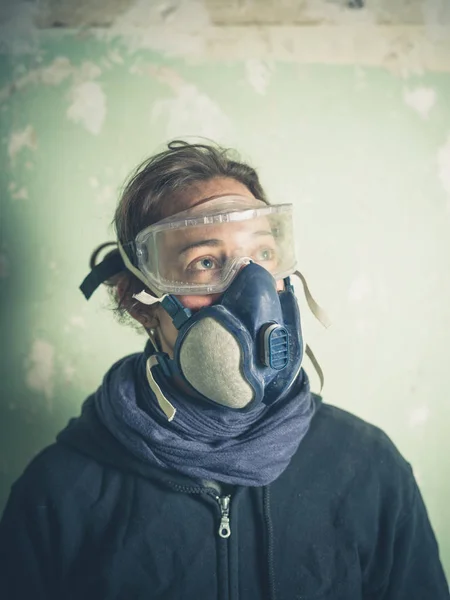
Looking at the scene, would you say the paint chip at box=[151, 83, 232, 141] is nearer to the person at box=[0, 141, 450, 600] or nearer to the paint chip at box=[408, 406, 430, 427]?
the person at box=[0, 141, 450, 600]

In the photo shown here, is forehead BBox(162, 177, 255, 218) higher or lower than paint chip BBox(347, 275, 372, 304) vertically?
higher

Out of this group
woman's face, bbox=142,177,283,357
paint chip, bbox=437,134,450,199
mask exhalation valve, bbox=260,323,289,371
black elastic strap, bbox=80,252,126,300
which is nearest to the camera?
mask exhalation valve, bbox=260,323,289,371

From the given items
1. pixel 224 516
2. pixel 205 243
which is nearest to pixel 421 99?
pixel 205 243

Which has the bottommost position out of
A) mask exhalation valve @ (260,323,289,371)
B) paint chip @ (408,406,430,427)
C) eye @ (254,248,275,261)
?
paint chip @ (408,406,430,427)

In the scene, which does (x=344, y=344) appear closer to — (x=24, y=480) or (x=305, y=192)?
(x=305, y=192)

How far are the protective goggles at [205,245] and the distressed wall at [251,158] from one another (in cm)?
45

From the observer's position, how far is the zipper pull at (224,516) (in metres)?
1.03

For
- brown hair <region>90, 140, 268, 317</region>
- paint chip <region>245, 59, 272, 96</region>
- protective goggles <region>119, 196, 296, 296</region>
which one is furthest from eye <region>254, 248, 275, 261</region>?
paint chip <region>245, 59, 272, 96</region>

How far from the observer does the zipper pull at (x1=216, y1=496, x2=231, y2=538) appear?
103 cm

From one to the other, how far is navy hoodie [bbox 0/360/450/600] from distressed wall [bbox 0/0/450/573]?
473 mm

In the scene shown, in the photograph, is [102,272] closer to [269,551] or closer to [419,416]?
[269,551]

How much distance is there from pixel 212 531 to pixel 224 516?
0.05 meters

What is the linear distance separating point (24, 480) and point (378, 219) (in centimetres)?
130

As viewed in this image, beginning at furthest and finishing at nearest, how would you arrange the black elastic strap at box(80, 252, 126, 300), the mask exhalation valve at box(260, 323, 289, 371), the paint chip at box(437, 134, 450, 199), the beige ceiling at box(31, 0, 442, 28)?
the paint chip at box(437, 134, 450, 199) < the beige ceiling at box(31, 0, 442, 28) < the black elastic strap at box(80, 252, 126, 300) < the mask exhalation valve at box(260, 323, 289, 371)
